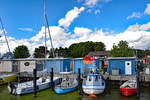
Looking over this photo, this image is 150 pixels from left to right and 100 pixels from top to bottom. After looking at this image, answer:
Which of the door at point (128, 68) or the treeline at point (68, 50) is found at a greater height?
the treeline at point (68, 50)

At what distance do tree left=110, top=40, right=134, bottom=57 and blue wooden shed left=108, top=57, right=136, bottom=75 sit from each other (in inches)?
640

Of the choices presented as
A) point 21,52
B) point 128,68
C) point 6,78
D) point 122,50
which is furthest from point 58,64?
point 21,52

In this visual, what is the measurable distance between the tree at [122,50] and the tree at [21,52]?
40.5m

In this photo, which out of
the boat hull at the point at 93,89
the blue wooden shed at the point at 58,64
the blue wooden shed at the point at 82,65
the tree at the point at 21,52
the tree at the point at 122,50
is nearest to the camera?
the boat hull at the point at 93,89

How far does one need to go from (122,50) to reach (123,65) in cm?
1724

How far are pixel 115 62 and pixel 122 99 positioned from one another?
8.41 metres

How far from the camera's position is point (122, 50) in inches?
1517

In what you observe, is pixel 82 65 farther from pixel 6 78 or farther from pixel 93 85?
pixel 6 78

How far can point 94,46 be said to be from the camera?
8425 centimetres

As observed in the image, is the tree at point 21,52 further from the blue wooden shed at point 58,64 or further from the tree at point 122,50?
the tree at point 122,50

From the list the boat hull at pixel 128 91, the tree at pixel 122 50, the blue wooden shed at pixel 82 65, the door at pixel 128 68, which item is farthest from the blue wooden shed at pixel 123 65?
the tree at pixel 122 50

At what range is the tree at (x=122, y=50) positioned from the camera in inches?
1499

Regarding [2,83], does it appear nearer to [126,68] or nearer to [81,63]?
[81,63]

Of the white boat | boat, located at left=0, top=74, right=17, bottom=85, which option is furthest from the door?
boat, located at left=0, top=74, right=17, bottom=85
